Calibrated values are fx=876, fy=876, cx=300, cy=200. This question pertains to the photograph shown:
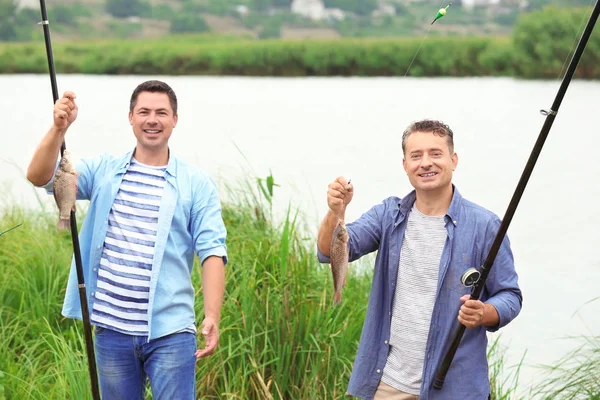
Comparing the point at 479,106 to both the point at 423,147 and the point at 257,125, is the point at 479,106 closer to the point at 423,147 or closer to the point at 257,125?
the point at 257,125

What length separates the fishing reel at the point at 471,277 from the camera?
8.89 feet

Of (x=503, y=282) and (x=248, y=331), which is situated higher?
(x=503, y=282)

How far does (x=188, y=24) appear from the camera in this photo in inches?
726

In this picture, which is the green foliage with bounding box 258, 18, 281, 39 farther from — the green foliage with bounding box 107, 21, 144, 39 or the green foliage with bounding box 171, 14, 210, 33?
the green foliage with bounding box 107, 21, 144, 39

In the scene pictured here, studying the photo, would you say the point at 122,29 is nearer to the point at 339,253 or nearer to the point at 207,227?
the point at 207,227

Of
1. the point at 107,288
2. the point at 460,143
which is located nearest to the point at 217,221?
the point at 107,288

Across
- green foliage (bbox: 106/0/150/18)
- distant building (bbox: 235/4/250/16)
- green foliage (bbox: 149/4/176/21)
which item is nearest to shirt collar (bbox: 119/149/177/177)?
distant building (bbox: 235/4/250/16)

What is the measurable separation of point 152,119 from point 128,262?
492mm

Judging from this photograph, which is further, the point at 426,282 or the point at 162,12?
the point at 162,12

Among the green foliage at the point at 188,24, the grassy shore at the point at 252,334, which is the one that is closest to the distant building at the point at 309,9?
the green foliage at the point at 188,24

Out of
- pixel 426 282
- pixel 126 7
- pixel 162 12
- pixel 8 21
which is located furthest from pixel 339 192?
pixel 8 21

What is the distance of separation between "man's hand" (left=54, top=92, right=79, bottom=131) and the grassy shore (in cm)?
133

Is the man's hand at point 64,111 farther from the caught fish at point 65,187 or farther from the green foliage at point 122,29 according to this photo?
the green foliage at point 122,29

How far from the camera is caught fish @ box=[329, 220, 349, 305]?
267 cm
